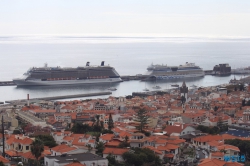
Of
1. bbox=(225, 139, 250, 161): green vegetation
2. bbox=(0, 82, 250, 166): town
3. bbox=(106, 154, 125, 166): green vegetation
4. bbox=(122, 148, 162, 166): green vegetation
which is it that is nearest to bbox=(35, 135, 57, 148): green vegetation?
bbox=(0, 82, 250, 166): town

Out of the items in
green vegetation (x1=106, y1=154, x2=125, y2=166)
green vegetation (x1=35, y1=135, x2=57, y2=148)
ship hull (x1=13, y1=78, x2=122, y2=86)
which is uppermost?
ship hull (x1=13, y1=78, x2=122, y2=86)

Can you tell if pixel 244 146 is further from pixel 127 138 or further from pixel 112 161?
pixel 112 161

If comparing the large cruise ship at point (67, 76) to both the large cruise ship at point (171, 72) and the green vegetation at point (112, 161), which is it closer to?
the large cruise ship at point (171, 72)

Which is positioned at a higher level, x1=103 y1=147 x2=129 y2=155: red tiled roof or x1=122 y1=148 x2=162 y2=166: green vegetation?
x1=103 y1=147 x2=129 y2=155: red tiled roof

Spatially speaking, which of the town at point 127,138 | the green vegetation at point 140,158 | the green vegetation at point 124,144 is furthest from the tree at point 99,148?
the green vegetation at point 140,158

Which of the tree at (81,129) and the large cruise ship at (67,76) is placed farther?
the large cruise ship at (67,76)

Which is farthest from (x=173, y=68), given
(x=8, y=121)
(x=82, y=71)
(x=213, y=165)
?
(x=213, y=165)

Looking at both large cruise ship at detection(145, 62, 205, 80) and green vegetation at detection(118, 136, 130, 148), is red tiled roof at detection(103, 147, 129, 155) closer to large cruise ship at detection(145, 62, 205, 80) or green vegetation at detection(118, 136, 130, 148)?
green vegetation at detection(118, 136, 130, 148)

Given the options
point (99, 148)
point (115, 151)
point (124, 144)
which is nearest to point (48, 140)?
point (99, 148)
